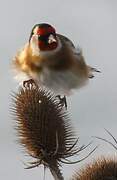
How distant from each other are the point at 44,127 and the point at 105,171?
1141 mm

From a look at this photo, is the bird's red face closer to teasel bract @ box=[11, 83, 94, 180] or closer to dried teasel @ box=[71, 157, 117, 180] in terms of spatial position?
teasel bract @ box=[11, 83, 94, 180]

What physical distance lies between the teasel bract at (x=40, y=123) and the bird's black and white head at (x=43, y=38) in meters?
0.66

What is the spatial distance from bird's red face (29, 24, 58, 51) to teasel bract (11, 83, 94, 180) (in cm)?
67

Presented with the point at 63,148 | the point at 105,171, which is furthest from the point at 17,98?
the point at 105,171

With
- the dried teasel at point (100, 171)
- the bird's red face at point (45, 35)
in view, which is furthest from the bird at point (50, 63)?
the dried teasel at point (100, 171)

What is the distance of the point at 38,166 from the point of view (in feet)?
34.6

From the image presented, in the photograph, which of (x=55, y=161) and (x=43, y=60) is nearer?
(x=55, y=161)

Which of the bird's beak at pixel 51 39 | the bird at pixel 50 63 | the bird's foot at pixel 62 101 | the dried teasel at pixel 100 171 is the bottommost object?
the dried teasel at pixel 100 171

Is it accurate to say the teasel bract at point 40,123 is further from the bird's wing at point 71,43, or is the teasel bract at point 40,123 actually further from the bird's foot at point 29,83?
the bird's wing at point 71,43

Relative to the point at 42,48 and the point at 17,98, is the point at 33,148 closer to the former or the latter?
the point at 17,98

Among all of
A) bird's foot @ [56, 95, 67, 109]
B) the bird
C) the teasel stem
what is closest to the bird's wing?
the bird

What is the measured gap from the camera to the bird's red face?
37.0ft


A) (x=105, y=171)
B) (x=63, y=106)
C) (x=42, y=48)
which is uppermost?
(x=42, y=48)

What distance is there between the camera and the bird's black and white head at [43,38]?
11297 mm
